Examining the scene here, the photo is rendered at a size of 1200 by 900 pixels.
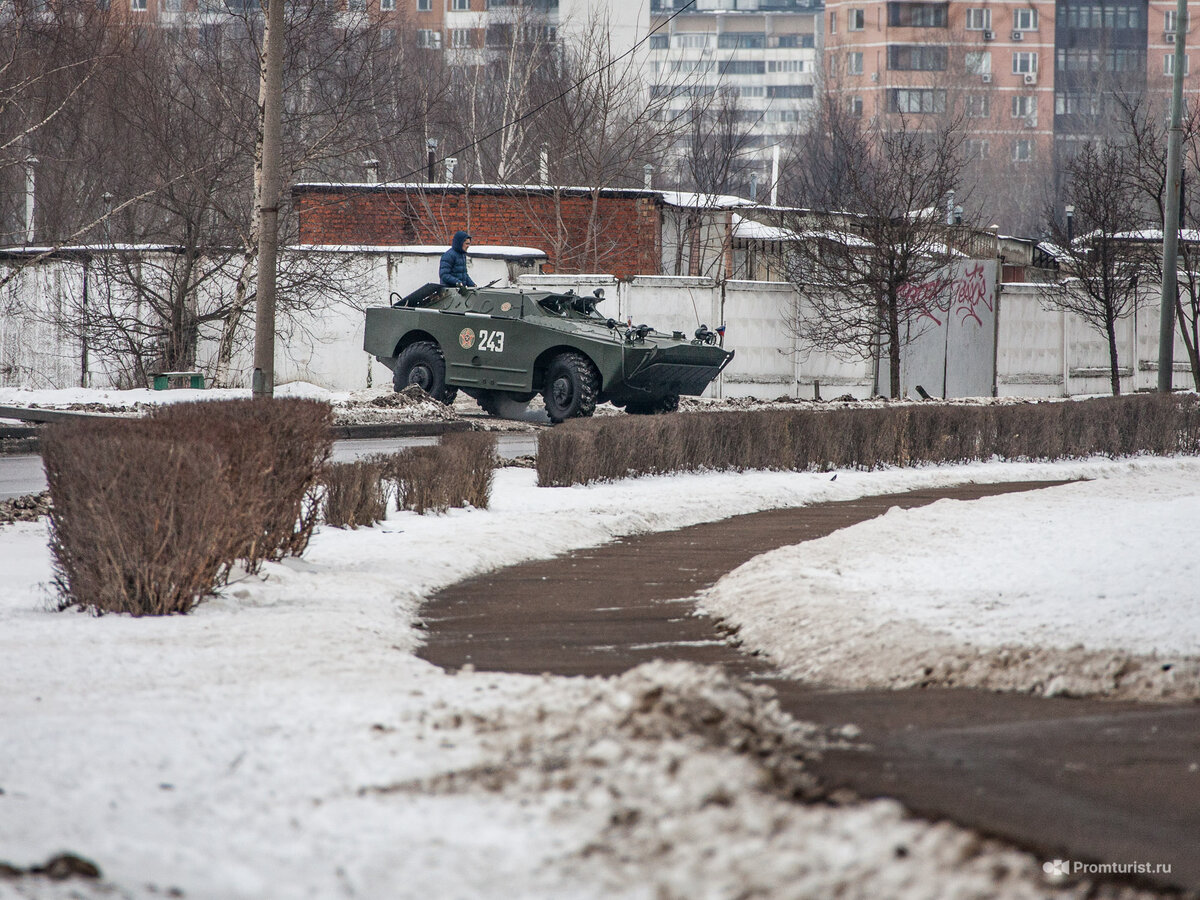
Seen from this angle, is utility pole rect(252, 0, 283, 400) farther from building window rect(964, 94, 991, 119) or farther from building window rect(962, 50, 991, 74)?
building window rect(962, 50, 991, 74)

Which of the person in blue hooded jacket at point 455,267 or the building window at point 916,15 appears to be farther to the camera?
the building window at point 916,15

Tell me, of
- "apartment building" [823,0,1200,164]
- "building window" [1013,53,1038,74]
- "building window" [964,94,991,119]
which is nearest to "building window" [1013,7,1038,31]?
"apartment building" [823,0,1200,164]

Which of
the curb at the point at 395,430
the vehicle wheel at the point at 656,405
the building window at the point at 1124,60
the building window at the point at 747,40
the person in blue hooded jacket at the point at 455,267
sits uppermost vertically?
the building window at the point at 747,40

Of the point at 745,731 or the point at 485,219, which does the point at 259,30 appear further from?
the point at 745,731

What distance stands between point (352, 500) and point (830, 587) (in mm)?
3851

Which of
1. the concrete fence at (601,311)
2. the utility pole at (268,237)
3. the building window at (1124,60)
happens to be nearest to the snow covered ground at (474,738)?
the utility pole at (268,237)

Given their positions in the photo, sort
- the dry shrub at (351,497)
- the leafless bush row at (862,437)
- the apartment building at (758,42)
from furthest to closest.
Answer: the apartment building at (758,42) → the leafless bush row at (862,437) → the dry shrub at (351,497)

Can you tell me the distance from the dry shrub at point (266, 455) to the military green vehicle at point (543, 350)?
Result: 11.7m

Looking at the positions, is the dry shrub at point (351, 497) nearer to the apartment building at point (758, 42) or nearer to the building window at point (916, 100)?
the building window at point (916, 100)

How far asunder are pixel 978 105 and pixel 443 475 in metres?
91.2

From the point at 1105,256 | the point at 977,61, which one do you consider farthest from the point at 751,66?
the point at 1105,256

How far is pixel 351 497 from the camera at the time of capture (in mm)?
9594

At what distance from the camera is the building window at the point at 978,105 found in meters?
93.8

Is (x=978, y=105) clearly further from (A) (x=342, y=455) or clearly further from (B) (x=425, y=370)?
(A) (x=342, y=455)
